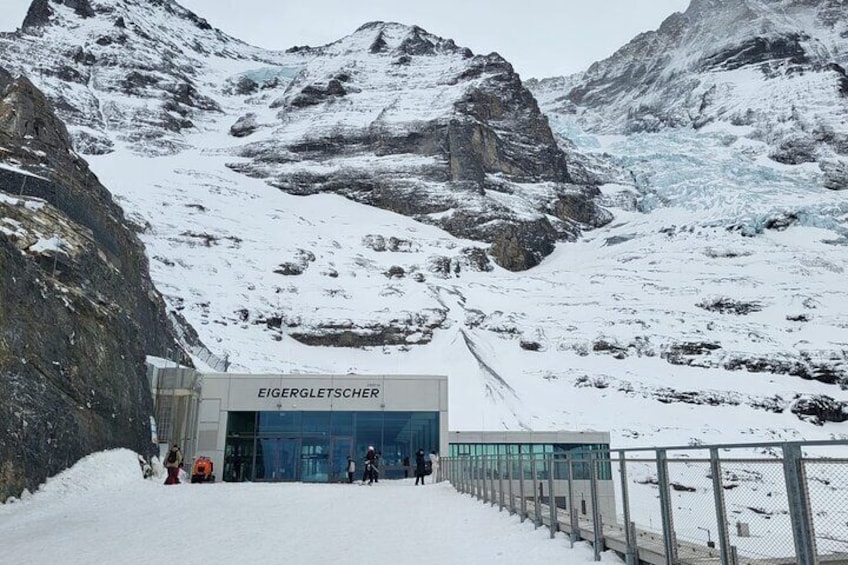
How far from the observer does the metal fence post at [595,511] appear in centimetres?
866

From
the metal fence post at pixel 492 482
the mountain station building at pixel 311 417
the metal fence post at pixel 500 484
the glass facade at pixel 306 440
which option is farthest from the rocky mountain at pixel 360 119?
the metal fence post at pixel 500 484

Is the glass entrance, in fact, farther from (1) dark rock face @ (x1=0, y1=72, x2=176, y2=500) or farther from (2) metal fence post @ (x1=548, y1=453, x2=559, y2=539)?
(2) metal fence post @ (x1=548, y1=453, x2=559, y2=539)

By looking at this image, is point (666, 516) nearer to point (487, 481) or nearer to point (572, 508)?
point (572, 508)

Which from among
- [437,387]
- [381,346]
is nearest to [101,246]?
[437,387]

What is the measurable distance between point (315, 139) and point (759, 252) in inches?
2874

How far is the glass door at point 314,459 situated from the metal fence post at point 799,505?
99.4 ft

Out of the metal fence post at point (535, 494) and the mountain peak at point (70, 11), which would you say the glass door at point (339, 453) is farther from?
the mountain peak at point (70, 11)

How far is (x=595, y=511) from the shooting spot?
352 inches

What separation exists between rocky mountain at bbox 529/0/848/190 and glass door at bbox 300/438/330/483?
10515 cm

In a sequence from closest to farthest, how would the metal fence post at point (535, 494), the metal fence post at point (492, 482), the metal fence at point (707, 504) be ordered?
the metal fence at point (707, 504)
the metal fence post at point (535, 494)
the metal fence post at point (492, 482)

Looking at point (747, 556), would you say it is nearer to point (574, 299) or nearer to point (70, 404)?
point (70, 404)

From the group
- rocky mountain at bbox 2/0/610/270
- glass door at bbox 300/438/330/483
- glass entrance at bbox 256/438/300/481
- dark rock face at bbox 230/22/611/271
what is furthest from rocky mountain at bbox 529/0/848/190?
glass entrance at bbox 256/438/300/481

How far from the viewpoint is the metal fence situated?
15.3ft

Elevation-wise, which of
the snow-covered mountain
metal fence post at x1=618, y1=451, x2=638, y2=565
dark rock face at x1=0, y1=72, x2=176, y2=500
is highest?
the snow-covered mountain
